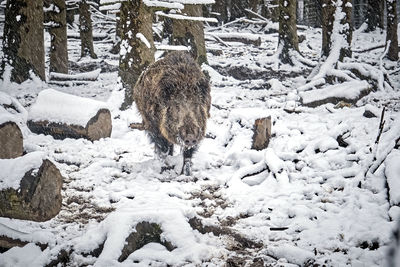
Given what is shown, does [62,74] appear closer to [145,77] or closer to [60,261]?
[145,77]

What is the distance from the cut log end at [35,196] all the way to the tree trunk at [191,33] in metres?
7.09

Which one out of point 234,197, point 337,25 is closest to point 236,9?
point 337,25

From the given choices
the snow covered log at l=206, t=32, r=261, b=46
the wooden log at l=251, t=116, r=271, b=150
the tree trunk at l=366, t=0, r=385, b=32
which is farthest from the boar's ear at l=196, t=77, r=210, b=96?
the tree trunk at l=366, t=0, r=385, b=32

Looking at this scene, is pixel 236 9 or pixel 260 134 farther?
pixel 236 9

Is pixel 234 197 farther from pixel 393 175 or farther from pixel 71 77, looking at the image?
pixel 71 77

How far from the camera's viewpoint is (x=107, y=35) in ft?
58.0

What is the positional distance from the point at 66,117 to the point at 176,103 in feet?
7.40

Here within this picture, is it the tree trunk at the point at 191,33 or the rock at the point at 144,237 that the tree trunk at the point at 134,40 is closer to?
the tree trunk at the point at 191,33

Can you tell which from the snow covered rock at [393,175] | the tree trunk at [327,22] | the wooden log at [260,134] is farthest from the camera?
the tree trunk at [327,22]

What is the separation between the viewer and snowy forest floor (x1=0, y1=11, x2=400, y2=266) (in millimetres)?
2787

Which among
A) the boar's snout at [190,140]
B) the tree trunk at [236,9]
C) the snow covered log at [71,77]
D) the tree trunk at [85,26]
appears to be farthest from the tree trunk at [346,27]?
the tree trunk at [236,9]

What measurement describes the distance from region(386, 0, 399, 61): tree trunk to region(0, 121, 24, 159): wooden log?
10.7 m

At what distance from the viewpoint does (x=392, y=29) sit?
10797 mm

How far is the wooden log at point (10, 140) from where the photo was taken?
156 inches
